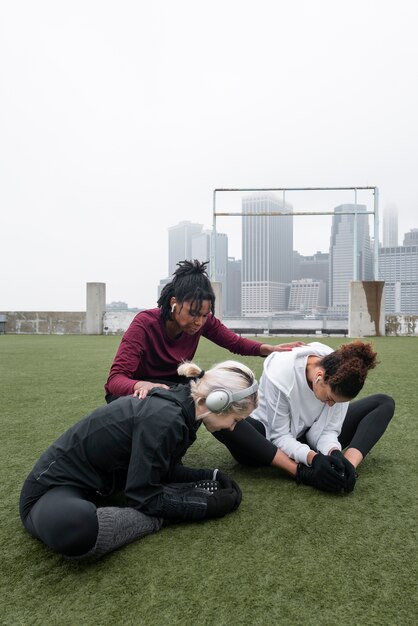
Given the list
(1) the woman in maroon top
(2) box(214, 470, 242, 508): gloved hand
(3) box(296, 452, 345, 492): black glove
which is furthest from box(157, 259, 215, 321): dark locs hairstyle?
(3) box(296, 452, 345, 492): black glove

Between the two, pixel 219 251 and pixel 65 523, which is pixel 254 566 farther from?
pixel 219 251

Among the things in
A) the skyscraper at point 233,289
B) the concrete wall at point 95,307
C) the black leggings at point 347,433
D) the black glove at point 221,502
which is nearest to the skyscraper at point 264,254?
the skyscraper at point 233,289

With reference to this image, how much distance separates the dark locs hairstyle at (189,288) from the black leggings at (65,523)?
1029 millimetres

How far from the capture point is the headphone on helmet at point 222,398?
69.1 inches

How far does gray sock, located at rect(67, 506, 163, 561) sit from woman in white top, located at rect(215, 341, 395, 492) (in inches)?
25.7

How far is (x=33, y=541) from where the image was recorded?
175 centimetres

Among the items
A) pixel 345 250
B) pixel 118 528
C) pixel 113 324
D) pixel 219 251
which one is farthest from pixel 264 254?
pixel 118 528

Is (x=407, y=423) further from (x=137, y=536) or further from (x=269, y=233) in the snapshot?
(x=269, y=233)

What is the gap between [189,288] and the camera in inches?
93.1

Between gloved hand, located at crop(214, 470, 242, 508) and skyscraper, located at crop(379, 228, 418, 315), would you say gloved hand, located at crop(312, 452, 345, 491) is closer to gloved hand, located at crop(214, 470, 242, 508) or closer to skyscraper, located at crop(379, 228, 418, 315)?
gloved hand, located at crop(214, 470, 242, 508)

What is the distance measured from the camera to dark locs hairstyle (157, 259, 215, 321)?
7.72 ft

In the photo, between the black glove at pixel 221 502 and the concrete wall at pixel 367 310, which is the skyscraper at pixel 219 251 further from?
the black glove at pixel 221 502

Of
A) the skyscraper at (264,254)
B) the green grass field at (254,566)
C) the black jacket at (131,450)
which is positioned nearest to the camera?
the green grass field at (254,566)

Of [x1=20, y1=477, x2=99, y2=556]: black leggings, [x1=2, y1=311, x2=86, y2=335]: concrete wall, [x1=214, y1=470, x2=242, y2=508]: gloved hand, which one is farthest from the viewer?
[x1=2, y1=311, x2=86, y2=335]: concrete wall
